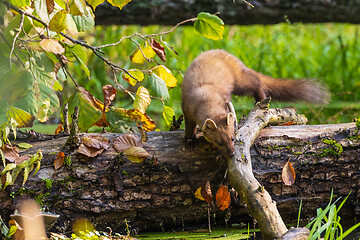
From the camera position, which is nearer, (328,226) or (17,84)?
(328,226)

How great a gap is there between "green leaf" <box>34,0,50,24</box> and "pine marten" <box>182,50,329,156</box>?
3.46ft

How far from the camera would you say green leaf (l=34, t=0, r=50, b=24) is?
232cm

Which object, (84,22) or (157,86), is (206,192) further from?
(84,22)

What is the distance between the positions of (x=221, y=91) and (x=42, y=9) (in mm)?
1428

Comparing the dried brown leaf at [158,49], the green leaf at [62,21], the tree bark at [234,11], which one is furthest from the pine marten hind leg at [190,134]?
the tree bark at [234,11]

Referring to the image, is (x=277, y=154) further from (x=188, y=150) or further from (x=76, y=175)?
(x=76, y=175)

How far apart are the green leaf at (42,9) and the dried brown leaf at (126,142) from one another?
759 millimetres

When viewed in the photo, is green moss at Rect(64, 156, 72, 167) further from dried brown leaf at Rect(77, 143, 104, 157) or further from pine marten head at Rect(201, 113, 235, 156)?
pine marten head at Rect(201, 113, 235, 156)

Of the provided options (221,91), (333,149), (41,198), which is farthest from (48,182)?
(333,149)

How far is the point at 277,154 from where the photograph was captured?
2.67 meters

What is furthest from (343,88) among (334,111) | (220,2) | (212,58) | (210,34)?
(210,34)

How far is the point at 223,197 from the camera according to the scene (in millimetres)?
2512

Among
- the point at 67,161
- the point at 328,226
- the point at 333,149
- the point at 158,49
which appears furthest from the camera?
the point at 158,49

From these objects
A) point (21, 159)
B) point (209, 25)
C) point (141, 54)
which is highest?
point (209, 25)
